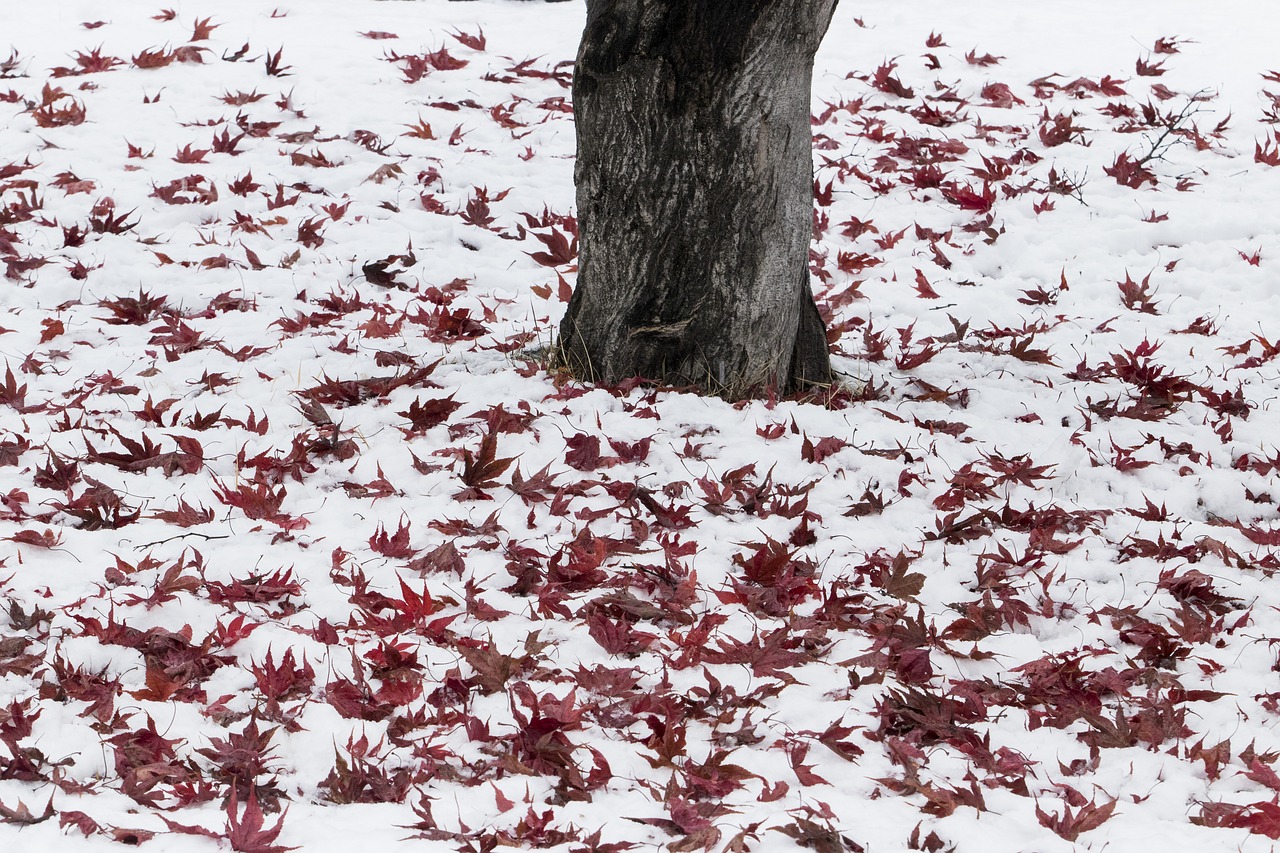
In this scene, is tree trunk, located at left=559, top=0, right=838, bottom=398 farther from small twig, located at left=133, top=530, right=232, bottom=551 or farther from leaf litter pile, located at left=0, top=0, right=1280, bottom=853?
small twig, located at left=133, top=530, right=232, bottom=551

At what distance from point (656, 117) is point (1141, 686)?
2.33 meters

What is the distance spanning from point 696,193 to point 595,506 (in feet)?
3.93

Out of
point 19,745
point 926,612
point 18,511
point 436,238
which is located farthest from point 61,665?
point 436,238

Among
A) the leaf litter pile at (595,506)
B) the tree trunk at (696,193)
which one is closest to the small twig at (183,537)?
the leaf litter pile at (595,506)

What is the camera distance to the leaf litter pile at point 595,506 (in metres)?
2.27

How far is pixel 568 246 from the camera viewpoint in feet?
17.5

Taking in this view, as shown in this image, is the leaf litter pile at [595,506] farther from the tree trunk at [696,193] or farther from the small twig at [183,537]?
the tree trunk at [696,193]

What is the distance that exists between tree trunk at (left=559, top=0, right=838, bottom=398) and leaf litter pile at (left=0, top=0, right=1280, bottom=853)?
0.23 m

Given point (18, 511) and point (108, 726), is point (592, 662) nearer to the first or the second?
point (108, 726)

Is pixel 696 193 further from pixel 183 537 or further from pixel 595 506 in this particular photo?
pixel 183 537

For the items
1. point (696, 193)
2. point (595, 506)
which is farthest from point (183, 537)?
point (696, 193)

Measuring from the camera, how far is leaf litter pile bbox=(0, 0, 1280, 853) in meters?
2.27

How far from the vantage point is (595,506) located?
11.1 feet

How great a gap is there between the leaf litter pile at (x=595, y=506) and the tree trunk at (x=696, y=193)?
0.74 ft
